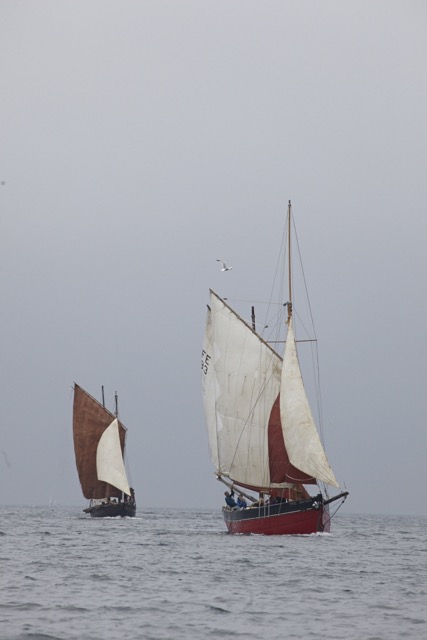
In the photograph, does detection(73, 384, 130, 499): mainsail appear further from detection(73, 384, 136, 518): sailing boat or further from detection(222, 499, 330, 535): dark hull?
detection(222, 499, 330, 535): dark hull

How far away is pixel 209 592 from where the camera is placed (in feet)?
106

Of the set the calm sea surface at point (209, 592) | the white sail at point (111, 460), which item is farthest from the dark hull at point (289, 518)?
the white sail at point (111, 460)

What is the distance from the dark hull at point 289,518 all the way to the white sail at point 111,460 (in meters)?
37.5

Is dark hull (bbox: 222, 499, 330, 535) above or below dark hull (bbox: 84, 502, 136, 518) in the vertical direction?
below

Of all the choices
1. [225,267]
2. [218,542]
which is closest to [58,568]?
[218,542]

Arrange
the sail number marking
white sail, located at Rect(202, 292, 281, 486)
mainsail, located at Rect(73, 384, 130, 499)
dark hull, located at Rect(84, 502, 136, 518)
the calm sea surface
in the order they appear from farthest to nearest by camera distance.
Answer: mainsail, located at Rect(73, 384, 130, 499), dark hull, located at Rect(84, 502, 136, 518), the sail number marking, white sail, located at Rect(202, 292, 281, 486), the calm sea surface

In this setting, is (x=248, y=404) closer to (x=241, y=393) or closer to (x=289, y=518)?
(x=241, y=393)

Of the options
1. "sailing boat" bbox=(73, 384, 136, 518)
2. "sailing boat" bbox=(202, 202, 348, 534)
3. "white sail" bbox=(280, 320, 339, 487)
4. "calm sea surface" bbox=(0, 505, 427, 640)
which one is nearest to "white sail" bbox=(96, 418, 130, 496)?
"sailing boat" bbox=(73, 384, 136, 518)

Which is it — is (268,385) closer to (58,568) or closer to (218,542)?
(218,542)

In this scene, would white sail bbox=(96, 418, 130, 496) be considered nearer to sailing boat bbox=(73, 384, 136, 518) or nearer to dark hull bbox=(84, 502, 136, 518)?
sailing boat bbox=(73, 384, 136, 518)

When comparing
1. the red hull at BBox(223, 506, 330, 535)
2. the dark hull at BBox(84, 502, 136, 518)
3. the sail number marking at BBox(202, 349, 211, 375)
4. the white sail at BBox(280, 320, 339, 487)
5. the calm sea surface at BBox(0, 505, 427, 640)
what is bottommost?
the calm sea surface at BBox(0, 505, 427, 640)

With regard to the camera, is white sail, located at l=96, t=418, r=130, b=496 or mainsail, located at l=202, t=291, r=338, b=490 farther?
white sail, located at l=96, t=418, r=130, b=496

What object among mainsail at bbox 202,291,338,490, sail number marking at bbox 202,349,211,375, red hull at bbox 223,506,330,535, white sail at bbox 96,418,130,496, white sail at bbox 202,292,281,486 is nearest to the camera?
red hull at bbox 223,506,330,535

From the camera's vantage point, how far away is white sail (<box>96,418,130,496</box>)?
97.2m
